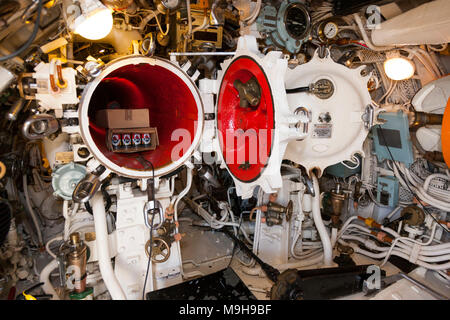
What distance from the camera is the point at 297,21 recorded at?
83.9 inches

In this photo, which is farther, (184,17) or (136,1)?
(184,17)

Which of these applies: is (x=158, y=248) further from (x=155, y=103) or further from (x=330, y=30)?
(x=330, y=30)

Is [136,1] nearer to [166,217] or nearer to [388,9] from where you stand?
[166,217]

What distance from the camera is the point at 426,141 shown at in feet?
6.69

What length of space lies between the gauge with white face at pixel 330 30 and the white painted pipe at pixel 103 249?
2.09m

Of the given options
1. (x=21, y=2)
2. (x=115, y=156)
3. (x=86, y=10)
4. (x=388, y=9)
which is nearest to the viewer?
(x=21, y=2)

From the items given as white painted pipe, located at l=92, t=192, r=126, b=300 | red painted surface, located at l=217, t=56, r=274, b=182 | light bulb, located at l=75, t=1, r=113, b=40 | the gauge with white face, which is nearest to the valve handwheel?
white painted pipe, located at l=92, t=192, r=126, b=300

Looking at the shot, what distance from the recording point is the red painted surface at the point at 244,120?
58.6 inches

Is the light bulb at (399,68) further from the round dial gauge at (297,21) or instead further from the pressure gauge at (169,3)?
the pressure gauge at (169,3)

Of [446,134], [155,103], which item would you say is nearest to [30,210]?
[155,103]

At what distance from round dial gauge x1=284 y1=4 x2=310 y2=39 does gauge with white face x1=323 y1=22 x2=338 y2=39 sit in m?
0.22

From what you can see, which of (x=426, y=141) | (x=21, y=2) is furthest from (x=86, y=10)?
(x=426, y=141)

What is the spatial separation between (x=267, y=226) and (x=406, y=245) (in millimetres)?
1063

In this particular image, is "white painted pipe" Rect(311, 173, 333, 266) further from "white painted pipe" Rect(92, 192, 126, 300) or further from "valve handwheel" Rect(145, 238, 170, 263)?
"white painted pipe" Rect(92, 192, 126, 300)
